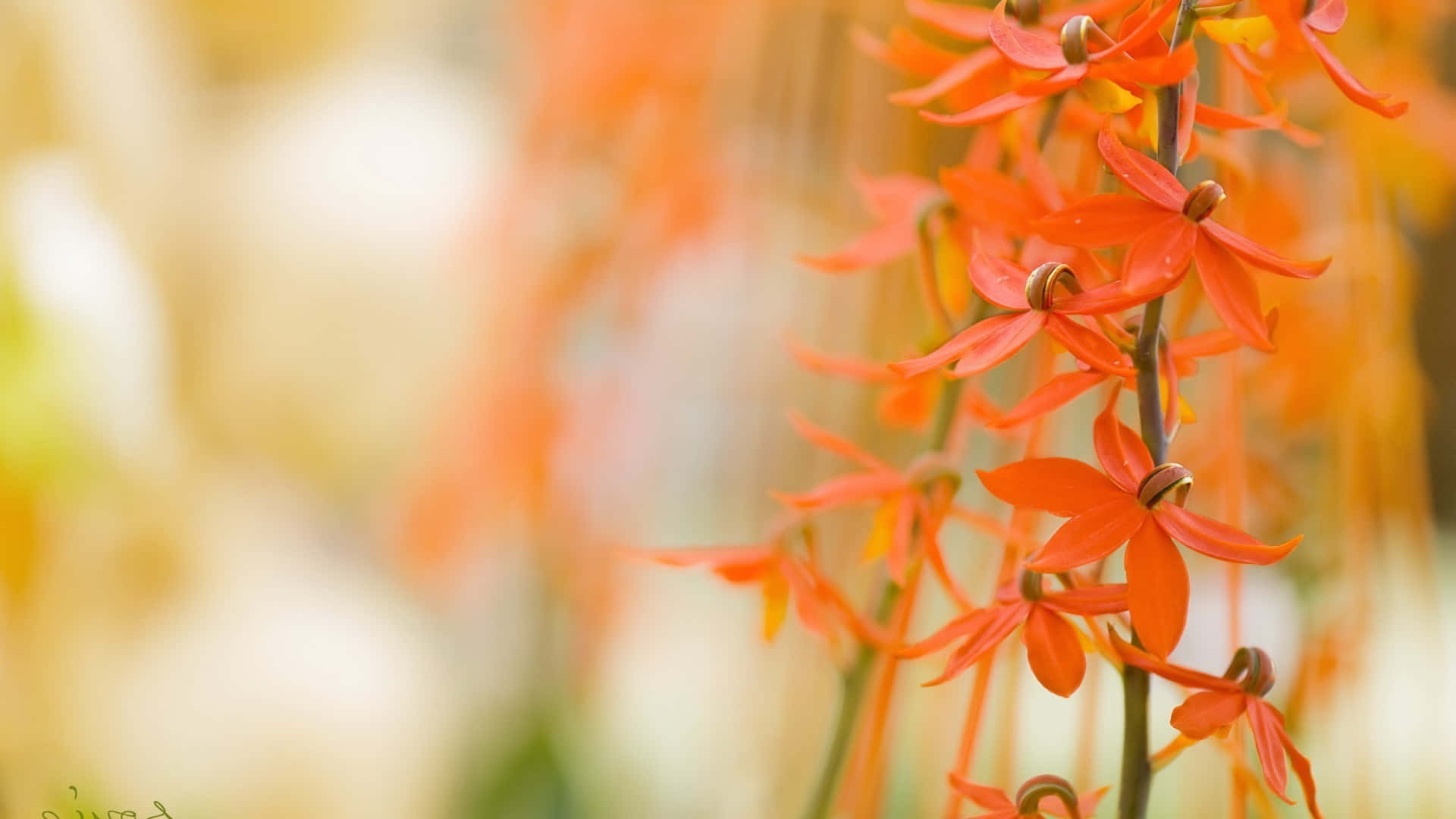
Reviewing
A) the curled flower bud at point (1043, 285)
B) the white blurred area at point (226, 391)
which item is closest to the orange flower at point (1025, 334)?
the curled flower bud at point (1043, 285)

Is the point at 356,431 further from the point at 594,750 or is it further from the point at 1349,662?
the point at 1349,662

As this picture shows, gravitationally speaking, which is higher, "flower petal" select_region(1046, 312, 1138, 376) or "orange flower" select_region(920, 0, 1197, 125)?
"orange flower" select_region(920, 0, 1197, 125)

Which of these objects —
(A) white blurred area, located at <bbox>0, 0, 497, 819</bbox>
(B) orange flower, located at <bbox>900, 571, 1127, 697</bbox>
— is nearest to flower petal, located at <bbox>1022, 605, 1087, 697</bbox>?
(B) orange flower, located at <bbox>900, 571, 1127, 697</bbox>

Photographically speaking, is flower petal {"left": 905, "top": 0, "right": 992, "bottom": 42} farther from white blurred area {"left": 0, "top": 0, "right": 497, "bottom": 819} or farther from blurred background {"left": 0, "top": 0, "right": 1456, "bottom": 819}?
white blurred area {"left": 0, "top": 0, "right": 497, "bottom": 819}

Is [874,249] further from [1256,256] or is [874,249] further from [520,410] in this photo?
[520,410]

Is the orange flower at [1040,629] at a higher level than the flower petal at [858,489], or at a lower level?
lower

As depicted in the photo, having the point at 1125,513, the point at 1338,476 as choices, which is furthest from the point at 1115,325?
the point at 1338,476

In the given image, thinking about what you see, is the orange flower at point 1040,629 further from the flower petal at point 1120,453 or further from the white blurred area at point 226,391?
the white blurred area at point 226,391
